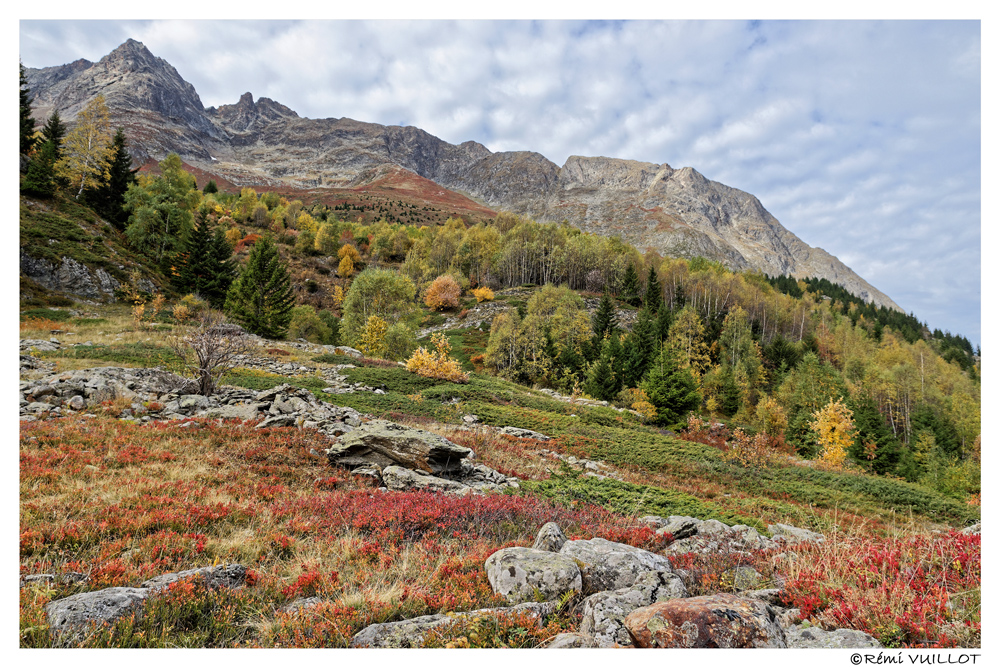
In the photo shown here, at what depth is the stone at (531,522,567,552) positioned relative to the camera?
5.64 meters

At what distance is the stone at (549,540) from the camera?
5.64m

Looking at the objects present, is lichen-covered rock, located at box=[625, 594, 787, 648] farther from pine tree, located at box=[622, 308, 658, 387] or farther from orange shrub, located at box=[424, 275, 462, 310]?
orange shrub, located at box=[424, 275, 462, 310]

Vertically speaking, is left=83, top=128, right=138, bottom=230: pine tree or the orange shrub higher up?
left=83, top=128, right=138, bottom=230: pine tree

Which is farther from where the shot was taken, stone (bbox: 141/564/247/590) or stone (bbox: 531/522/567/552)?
stone (bbox: 531/522/567/552)

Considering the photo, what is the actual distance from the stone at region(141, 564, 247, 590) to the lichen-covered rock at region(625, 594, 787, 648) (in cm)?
425

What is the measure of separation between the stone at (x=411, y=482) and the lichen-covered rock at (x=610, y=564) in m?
4.17

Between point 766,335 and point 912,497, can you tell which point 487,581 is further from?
point 766,335

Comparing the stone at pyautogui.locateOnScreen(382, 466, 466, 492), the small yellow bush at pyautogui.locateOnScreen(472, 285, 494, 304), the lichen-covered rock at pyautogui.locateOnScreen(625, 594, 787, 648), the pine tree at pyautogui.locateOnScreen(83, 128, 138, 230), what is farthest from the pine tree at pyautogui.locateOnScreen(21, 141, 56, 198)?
the lichen-covered rock at pyautogui.locateOnScreen(625, 594, 787, 648)

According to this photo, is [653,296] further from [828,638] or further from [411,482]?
[828,638]

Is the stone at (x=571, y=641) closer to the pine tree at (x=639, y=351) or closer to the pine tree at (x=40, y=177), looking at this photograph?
the pine tree at (x=639, y=351)

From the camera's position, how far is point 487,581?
468 cm

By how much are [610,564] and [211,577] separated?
15.1ft

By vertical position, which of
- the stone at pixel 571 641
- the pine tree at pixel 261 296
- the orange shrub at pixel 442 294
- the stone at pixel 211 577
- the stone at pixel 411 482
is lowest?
the stone at pixel 411 482

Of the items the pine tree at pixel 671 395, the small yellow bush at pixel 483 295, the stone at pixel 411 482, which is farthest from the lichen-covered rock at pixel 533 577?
the small yellow bush at pixel 483 295
